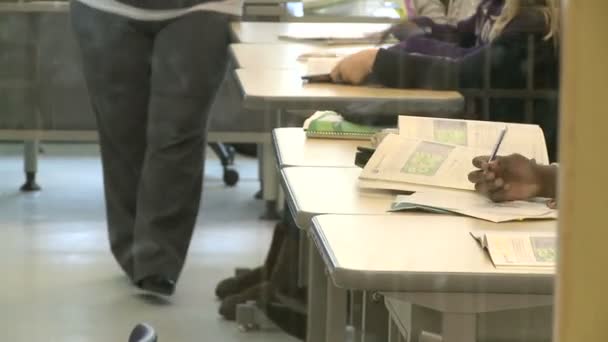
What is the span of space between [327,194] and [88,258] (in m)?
1.83

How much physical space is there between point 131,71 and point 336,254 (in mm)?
1663

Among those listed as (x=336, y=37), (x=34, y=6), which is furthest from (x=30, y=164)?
(x=336, y=37)

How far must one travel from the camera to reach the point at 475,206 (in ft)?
3.80

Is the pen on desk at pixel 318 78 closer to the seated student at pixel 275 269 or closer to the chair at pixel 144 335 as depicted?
the seated student at pixel 275 269

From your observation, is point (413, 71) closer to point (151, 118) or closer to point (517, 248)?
point (151, 118)

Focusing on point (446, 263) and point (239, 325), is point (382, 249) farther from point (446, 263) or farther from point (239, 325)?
point (239, 325)

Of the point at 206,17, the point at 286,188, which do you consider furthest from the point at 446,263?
the point at 206,17

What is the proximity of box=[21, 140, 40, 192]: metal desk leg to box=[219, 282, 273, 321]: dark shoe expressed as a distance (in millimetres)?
730

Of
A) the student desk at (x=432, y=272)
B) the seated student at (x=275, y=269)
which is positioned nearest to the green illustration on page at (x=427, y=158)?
the student desk at (x=432, y=272)

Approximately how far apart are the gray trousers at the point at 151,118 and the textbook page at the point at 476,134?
109 cm

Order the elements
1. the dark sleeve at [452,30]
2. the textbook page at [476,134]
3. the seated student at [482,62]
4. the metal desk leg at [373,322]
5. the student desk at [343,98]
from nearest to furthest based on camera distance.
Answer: the textbook page at [476,134] → the metal desk leg at [373,322] → the student desk at [343,98] → the seated student at [482,62] → the dark sleeve at [452,30]

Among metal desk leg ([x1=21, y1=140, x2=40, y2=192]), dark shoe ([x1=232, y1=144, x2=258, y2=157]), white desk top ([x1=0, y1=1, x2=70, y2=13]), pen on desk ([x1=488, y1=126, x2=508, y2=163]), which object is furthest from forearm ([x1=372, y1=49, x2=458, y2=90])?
metal desk leg ([x1=21, y1=140, x2=40, y2=192])

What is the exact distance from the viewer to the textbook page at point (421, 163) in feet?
4.09

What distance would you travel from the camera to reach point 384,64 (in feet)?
6.43
